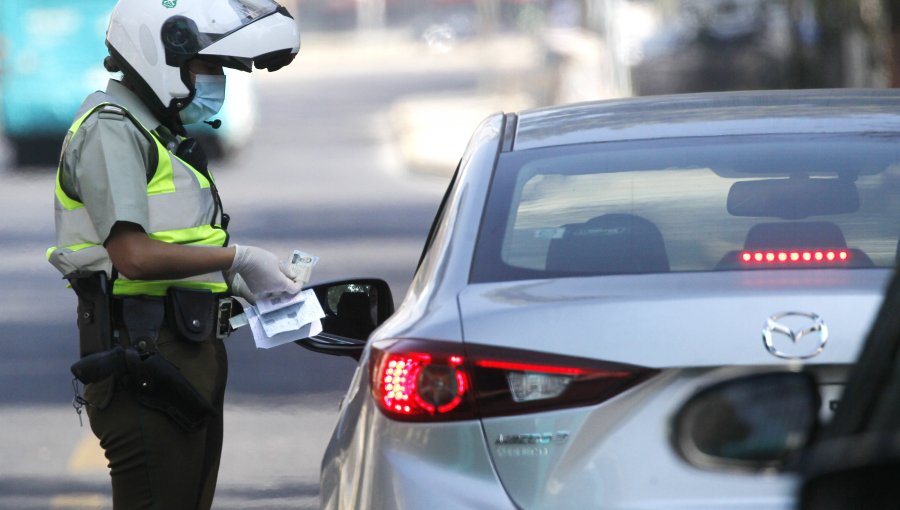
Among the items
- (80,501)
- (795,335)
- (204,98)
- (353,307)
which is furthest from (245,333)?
(795,335)

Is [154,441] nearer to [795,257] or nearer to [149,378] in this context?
[149,378]

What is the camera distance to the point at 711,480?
287cm

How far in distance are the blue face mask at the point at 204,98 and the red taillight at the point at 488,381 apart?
130cm

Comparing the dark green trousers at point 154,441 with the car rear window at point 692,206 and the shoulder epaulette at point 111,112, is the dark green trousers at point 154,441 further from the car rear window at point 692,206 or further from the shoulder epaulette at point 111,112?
the car rear window at point 692,206

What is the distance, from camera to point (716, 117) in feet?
13.6

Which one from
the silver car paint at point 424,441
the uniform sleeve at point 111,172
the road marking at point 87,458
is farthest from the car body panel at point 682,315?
the road marking at point 87,458

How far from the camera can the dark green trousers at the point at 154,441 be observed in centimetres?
407

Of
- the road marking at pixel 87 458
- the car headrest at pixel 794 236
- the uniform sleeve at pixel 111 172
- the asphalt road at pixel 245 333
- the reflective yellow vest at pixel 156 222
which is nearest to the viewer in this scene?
the car headrest at pixel 794 236

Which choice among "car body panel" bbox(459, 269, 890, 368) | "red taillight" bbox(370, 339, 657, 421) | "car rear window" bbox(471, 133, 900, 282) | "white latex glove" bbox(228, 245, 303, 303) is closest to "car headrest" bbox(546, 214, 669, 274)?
"car rear window" bbox(471, 133, 900, 282)

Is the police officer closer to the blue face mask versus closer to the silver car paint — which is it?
the blue face mask

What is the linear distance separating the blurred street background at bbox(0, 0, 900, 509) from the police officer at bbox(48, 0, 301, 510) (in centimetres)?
238

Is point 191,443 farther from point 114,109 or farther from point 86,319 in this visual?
point 114,109

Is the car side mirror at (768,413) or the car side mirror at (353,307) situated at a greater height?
the car side mirror at (768,413)

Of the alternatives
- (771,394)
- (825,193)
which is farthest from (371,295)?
(771,394)
